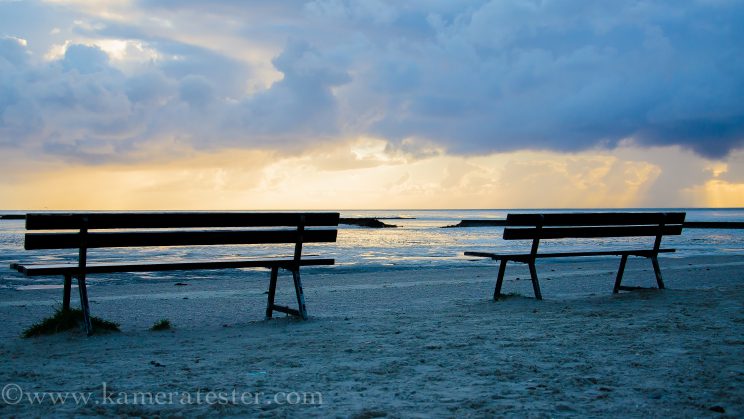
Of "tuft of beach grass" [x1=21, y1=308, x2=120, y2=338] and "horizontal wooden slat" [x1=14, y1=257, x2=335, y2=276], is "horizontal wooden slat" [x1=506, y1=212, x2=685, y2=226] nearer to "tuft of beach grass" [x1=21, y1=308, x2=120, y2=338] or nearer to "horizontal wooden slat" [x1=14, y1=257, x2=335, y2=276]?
"horizontal wooden slat" [x1=14, y1=257, x2=335, y2=276]

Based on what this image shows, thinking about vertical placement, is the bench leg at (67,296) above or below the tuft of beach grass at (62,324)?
above

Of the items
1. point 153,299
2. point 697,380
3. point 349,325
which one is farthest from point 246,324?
point 697,380

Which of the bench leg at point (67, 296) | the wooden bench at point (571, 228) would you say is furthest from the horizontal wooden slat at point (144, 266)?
the wooden bench at point (571, 228)

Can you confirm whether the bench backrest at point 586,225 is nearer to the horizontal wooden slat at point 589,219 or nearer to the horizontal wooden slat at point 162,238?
the horizontal wooden slat at point 589,219

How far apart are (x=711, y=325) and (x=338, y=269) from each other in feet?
38.2

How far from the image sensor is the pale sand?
12.2 ft

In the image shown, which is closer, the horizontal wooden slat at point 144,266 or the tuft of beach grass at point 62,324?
the horizontal wooden slat at point 144,266

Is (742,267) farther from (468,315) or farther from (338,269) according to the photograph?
(468,315)

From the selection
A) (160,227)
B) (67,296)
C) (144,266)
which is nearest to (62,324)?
(67,296)

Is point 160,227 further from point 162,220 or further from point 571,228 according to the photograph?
point 571,228

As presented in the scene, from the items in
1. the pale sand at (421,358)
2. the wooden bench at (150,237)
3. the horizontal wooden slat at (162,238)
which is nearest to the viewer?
the pale sand at (421,358)

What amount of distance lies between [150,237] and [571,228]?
5.58 m

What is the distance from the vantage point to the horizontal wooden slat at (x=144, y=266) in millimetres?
6133

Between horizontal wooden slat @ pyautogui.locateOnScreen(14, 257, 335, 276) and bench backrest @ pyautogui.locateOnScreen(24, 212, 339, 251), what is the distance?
0.64ft
